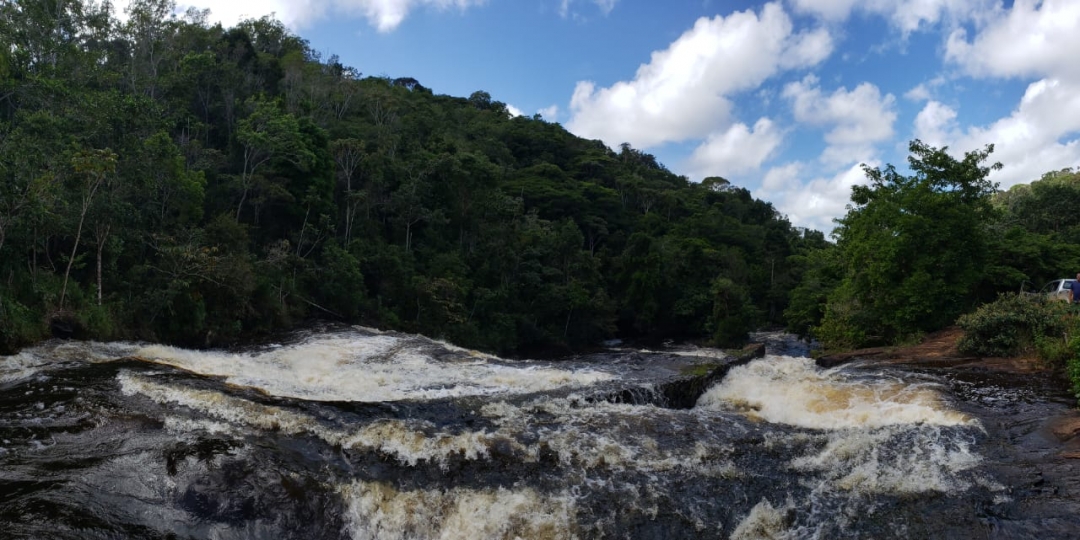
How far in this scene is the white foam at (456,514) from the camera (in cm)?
659

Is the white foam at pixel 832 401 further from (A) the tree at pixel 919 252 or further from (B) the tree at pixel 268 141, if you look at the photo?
(B) the tree at pixel 268 141

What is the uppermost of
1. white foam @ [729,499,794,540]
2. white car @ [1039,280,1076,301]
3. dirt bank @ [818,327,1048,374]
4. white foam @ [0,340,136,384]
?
white car @ [1039,280,1076,301]

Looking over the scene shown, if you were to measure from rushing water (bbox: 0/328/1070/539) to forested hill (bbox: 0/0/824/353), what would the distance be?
6242 mm

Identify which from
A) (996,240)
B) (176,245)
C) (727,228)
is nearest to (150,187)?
(176,245)

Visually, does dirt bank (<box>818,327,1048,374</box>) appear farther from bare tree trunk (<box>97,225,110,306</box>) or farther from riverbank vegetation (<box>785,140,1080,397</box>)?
bare tree trunk (<box>97,225,110,306</box>)

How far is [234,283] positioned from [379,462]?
47.2ft

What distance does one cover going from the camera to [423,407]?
1029 centimetres

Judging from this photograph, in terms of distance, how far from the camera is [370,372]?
14258 millimetres

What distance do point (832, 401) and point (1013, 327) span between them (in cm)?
563

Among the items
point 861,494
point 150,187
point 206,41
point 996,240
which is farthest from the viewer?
point 206,41

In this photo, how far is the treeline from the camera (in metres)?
18.4

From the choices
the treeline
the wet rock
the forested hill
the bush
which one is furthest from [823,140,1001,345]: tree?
the forested hill

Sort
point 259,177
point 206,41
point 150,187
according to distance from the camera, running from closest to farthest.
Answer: point 150,187 → point 259,177 → point 206,41

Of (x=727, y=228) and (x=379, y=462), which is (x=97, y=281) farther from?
(x=727, y=228)
